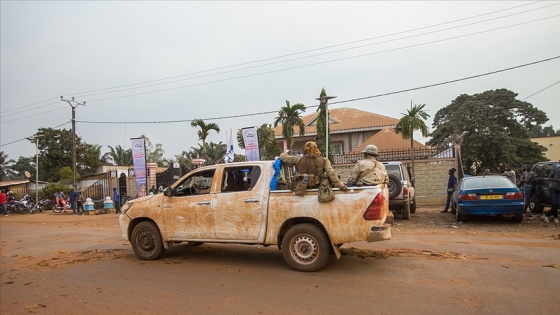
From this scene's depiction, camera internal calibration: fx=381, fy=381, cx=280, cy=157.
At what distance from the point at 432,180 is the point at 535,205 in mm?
6980

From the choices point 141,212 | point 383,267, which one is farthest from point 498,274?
point 141,212

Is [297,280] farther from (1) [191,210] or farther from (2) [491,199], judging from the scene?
(2) [491,199]

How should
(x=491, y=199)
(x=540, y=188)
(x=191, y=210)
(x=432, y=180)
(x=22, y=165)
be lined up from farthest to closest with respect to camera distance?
(x=22, y=165) → (x=432, y=180) → (x=540, y=188) → (x=491, y=199) → (x=191, y=210)

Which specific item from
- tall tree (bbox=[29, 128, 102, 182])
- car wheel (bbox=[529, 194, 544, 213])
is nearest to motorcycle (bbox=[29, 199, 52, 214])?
tall tree (bbox=[29, 128, 102, 182])

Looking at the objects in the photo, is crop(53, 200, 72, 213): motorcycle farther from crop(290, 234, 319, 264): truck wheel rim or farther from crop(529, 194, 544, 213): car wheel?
crop(529, 194, 544, 213): car wheel

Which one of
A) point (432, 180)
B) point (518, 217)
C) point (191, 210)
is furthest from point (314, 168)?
point (432, 180)

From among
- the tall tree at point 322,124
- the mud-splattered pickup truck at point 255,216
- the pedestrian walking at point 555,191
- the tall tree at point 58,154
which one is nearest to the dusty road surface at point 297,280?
the mud-splattered pickup truck at point 255,216

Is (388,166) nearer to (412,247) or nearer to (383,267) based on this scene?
(412,247)

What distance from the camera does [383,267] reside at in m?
6.00

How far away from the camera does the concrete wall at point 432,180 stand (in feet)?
61.9

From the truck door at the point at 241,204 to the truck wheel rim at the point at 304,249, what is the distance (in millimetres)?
588

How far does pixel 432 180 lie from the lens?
62.5 ft

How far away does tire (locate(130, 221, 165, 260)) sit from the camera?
22.9 ft

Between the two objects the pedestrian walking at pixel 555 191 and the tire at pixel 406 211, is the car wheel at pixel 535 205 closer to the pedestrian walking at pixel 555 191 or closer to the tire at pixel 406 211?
the pedestrian walking at pixel 555 191
